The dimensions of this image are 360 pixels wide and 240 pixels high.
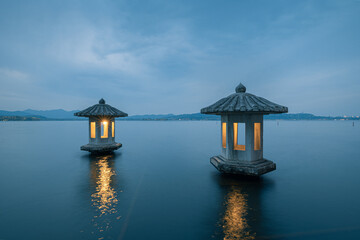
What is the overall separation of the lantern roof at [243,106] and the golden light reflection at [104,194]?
731 cm

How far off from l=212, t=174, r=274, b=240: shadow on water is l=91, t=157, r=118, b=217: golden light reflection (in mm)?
4861

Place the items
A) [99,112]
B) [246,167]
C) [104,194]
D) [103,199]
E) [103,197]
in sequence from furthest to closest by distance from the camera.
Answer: [99,112] → [246,167] → [104,194] → [103,197] → [103,199]

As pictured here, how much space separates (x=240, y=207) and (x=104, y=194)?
7032mm

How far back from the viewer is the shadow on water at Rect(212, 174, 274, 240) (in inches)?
254

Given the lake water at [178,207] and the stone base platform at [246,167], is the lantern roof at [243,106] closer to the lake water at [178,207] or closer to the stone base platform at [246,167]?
the stone base platform at [246,167]

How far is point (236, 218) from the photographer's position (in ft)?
24.0

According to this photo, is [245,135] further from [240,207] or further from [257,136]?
[240,207]

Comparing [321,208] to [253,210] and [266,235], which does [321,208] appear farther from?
[266,235]

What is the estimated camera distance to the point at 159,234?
6559mm

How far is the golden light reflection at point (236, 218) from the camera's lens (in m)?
6.27

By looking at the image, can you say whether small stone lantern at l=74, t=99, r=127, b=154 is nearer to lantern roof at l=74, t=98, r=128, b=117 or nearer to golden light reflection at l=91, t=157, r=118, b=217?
lantern roof at l=74, t=98, r=128, b=117

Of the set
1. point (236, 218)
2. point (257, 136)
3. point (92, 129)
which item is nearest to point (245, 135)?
point (257, 136)

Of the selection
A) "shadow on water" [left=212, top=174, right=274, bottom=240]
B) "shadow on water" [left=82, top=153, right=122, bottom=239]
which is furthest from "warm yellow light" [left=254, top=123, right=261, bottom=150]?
"shadow on water" [left=82, top=153, right=122, bottom=239]

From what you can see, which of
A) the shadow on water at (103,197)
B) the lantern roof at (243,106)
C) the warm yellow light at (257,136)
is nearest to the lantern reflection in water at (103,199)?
the shadow on water at (103,197)
